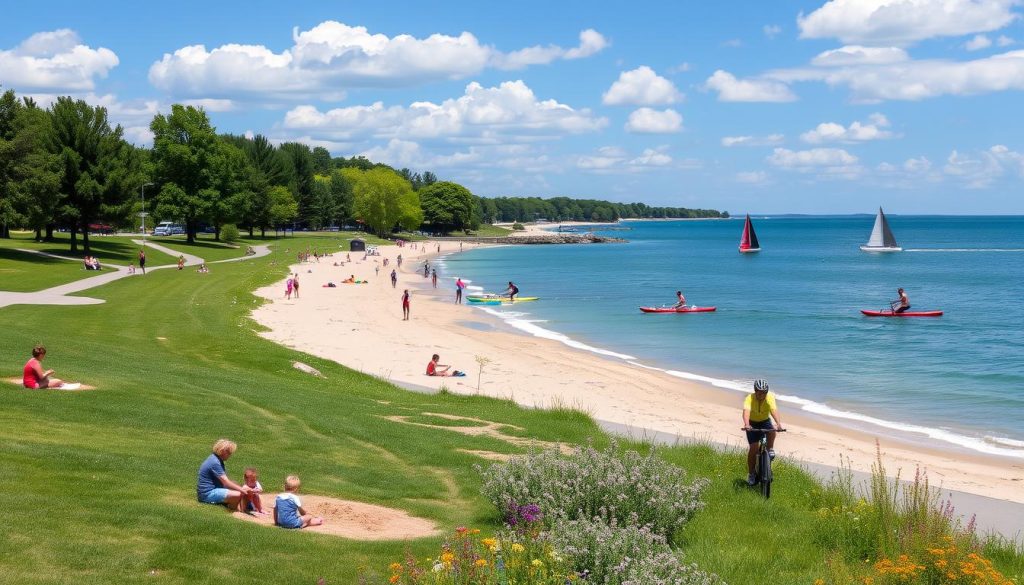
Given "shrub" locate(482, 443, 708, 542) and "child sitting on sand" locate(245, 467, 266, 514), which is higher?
"shrub" locate(482, 443, 708, 542)

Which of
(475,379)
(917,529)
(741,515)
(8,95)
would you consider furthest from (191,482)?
(8,95)

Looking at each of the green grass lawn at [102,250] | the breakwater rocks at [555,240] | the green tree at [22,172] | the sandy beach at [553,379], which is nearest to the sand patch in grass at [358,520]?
the sandy beach at [553,379]

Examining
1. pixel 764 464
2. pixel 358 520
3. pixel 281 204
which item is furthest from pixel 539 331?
pixel 281 204

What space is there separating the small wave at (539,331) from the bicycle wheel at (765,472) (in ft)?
76.5

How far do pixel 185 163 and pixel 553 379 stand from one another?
2484 inches

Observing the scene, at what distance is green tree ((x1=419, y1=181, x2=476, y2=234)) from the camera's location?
180100mm

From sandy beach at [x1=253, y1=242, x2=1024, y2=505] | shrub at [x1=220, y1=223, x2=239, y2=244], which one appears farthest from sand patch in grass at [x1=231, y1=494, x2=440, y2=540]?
shrub at [x1=220, y1=223, x2=239, y2=244]

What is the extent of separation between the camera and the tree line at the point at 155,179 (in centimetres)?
5516

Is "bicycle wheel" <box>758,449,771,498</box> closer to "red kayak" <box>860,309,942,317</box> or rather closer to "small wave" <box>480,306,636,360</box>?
"small wave" <box>480,306,636,360</box>

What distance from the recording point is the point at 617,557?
768cm

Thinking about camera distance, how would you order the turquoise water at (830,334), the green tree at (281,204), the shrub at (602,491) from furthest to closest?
the green tree at (281,204) → the turquoise water at (830,334) → the shrub at (602,491)

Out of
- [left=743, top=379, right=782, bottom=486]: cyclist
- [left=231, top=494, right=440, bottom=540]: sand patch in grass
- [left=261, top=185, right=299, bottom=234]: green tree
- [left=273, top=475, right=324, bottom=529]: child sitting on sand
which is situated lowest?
[left=231, top=494, right=440, bottom=540]: sand patch in grass

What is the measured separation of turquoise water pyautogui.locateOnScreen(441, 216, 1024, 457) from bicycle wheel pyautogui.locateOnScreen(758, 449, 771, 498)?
37.7 feet

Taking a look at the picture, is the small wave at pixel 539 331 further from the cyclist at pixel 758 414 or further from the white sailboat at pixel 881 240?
the white sailboat at pixel 881 240
